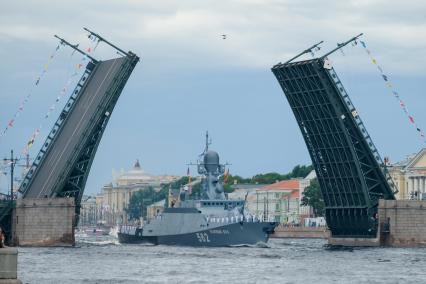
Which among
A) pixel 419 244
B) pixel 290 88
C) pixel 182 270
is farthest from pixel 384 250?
pixel 182 270

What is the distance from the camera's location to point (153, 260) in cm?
5203

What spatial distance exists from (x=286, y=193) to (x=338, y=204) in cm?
6834

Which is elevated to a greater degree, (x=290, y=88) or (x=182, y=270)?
(x=290, y=88)

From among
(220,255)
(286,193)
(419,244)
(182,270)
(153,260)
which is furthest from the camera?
(286,193)

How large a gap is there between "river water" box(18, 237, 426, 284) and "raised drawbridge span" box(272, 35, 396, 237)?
6.79 feet

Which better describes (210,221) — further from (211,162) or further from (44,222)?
(44,222)

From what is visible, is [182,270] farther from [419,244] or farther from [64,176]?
[419,244]

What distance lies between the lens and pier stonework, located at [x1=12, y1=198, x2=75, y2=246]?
196 ft

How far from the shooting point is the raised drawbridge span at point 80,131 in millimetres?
57438

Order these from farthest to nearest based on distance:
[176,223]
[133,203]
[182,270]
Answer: [133,203]
[176,223]
[182,270]

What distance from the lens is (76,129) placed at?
5831 centimetres

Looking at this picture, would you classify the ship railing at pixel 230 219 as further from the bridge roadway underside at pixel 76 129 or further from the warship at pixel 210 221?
the bridge roadway underside at pixel 76 129

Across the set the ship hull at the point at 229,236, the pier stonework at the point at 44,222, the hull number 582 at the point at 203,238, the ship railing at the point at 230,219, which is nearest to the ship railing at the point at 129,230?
the ship hull at the point at 229,236

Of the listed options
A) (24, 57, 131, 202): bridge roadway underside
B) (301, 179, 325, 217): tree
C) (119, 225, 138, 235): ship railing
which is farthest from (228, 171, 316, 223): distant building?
(24, 57, 131, 202): bridge roadway underside
